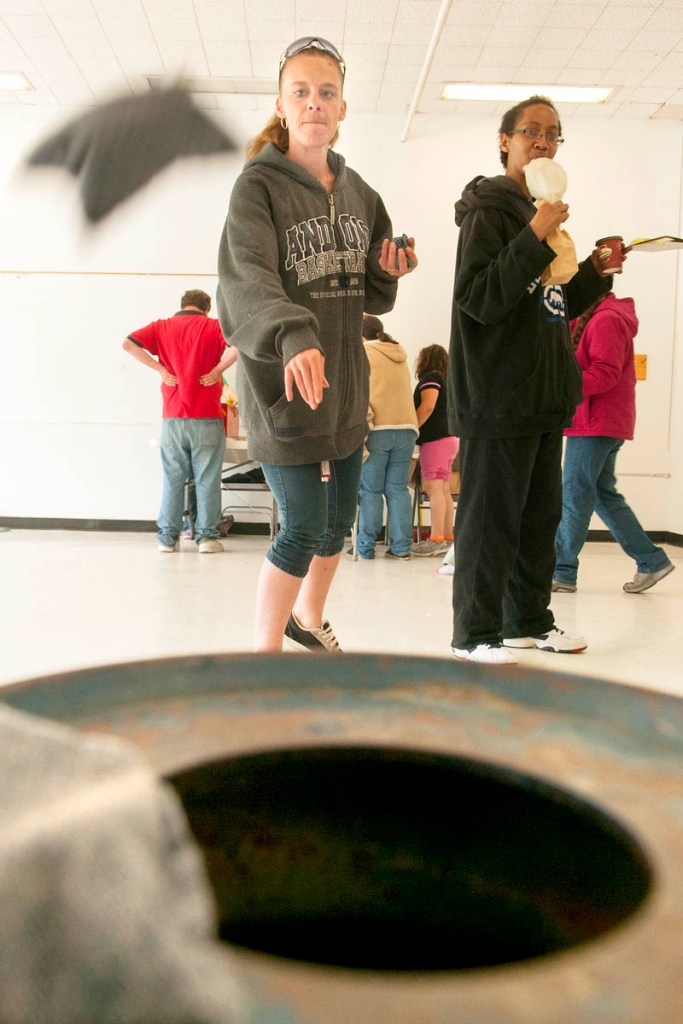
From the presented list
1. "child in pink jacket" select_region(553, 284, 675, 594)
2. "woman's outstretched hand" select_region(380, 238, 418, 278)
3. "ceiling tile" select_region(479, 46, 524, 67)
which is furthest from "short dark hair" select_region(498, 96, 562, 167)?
"ceiling tile" select_region(479, 46, 524, 67)

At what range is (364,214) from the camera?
189cm

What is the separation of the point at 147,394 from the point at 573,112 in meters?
3.78

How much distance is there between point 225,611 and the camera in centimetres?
306

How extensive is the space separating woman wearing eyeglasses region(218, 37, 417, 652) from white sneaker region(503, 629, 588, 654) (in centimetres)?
67

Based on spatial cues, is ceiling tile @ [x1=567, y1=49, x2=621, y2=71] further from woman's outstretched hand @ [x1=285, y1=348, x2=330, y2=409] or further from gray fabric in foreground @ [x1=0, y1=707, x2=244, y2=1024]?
gray fabric in foreground @ [x1=0, y1=707, x2=244, y2=1024]

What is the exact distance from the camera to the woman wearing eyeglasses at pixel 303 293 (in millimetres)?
1585

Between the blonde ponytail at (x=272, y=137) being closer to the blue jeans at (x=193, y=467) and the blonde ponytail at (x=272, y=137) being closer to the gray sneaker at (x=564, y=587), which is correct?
the gray sneaker at (x=564, y=587)

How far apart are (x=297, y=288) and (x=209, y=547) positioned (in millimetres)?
3376

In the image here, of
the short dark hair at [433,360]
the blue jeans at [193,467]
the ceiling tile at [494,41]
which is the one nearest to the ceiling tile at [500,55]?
the ceiling tile at [494,41]

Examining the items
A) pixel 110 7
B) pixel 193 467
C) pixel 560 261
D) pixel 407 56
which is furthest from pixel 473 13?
pixel 560 261

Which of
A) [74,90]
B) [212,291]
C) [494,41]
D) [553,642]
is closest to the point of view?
[74,90]

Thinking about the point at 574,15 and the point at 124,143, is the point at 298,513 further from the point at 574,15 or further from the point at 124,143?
the point at 574,15

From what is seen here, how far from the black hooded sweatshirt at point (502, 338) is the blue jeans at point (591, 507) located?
1439 mm

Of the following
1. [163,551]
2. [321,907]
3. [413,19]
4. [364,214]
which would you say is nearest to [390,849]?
[321,907]
